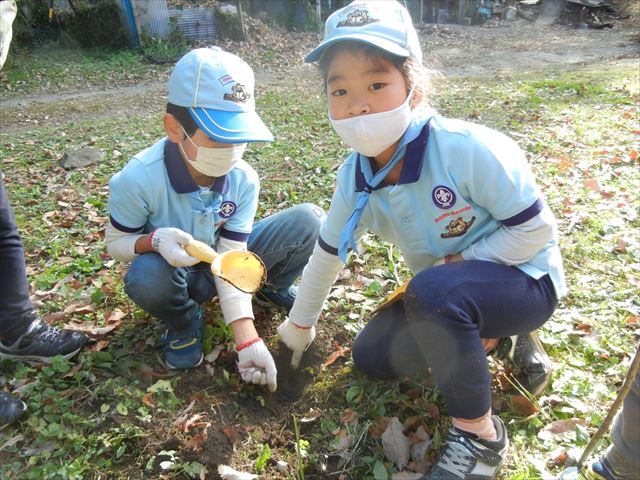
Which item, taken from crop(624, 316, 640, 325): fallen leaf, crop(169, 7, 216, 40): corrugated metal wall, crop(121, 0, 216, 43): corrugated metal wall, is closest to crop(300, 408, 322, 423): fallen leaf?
crop(624, 316, 640, 325): fallen leaf

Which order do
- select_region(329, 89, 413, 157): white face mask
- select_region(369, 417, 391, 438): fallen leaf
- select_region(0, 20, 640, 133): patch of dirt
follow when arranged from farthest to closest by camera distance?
select_region(0, 20, 640, 133): patch of dirt
select_region(369, 417, 391, 438): fallen leaf
select_region(329, 89, 413, 157): white face mask

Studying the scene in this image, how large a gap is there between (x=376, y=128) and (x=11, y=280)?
162 centimetres

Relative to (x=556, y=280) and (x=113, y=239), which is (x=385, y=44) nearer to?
(x=556, y=280)

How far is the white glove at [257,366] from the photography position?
2.03 m

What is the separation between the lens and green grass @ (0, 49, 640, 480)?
1.82 metres

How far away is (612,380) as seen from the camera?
2.09 m

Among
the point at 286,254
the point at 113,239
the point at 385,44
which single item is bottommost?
the point at 286,254

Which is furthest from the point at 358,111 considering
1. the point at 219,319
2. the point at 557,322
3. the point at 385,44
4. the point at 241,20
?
the point at 241,20

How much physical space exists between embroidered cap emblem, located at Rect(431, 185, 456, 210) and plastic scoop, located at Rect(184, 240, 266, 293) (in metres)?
0.70

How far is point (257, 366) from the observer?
2062 millimetres

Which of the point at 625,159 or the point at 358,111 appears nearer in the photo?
the point at 358,111

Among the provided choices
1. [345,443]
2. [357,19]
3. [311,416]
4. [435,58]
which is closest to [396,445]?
[345,443]

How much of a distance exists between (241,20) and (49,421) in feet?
44.1

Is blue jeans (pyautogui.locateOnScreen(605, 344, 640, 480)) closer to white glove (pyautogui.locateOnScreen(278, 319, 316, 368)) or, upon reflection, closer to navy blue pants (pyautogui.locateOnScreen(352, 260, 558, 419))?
navy blue pants (pyautogui.locateOnScreen(352, 260, 558, 419))
